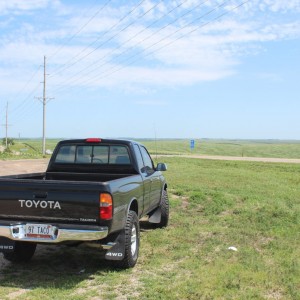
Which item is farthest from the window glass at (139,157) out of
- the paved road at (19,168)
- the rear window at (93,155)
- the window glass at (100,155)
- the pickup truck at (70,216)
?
the paved road at (19,168)

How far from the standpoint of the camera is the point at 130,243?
5.87 m

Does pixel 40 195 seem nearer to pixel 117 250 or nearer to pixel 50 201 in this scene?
pixel 50 201

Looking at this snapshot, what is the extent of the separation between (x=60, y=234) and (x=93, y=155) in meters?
2.54

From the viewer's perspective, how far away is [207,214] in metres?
10.3

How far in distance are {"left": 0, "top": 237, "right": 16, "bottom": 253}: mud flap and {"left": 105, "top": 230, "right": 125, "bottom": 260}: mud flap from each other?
1175 millimetres

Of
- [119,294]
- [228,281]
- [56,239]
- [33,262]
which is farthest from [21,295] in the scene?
[228,281]

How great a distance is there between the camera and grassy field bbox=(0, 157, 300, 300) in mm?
5078

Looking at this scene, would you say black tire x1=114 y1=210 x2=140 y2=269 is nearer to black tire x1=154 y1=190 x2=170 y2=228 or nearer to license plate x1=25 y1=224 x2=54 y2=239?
license plate x1=25 y1=224 x2=54 y2=239

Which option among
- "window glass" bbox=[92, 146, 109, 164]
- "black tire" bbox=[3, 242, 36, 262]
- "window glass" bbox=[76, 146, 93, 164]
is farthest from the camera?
"window glass" bbox=[76, 146, 93, 164]

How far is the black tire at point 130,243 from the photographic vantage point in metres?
5.81

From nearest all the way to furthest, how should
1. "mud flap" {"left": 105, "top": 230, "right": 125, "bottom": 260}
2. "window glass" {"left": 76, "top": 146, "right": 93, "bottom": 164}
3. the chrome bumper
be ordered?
the chrome bumper, "mud flap" {"left": 105, "top": 230, "right": 125, "bottom": 260}, "window glass" {"left": 76, "top": 146, "right": 93, "bottom": 164}

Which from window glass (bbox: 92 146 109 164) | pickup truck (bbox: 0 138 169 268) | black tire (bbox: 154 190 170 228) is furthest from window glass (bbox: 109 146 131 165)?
black tire (bbox: 154 190 170 228)

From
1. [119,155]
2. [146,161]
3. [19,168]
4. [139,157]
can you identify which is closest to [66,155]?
[119,155]

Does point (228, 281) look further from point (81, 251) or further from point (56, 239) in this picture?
point (81, 251)
